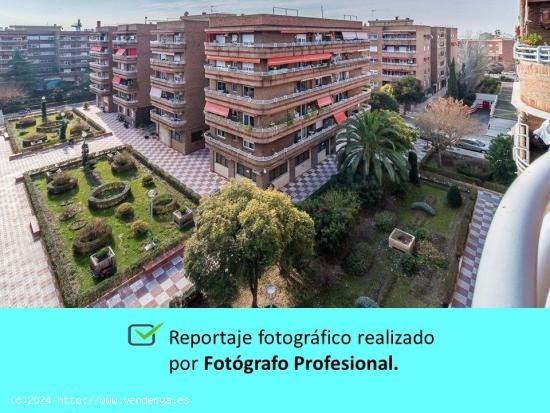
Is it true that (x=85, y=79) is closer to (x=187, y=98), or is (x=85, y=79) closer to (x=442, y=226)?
(x=187, y=98)

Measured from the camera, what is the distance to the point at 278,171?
2848cm

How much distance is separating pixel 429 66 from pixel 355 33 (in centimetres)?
3011

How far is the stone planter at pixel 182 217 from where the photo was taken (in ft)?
76.9

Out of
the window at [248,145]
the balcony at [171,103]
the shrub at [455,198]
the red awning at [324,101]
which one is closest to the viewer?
the shrub at [455,198]

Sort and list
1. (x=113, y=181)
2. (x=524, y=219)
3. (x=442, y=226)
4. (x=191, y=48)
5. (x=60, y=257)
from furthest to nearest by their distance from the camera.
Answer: (x=191, y=48)
(x=113, y=181)
(x=442, y=226)
(x=60, y=257)
(x=524, y=219)

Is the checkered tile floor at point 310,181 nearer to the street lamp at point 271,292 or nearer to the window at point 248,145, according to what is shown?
the window at point 248,145

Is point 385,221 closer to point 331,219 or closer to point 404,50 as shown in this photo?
point 331,219

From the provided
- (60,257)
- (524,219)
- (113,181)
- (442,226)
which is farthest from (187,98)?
(524,219)

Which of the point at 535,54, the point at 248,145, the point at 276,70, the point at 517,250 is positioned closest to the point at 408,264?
the point at 535,54

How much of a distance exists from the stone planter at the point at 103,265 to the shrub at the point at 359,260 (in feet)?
43.4

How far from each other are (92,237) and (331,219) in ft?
48.7

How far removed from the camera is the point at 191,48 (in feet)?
113

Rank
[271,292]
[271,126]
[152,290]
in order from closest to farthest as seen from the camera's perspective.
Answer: [271,292], [152,290], [271,126]

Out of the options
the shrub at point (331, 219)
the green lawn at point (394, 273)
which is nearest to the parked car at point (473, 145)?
the green lawn at point (394, 273)
